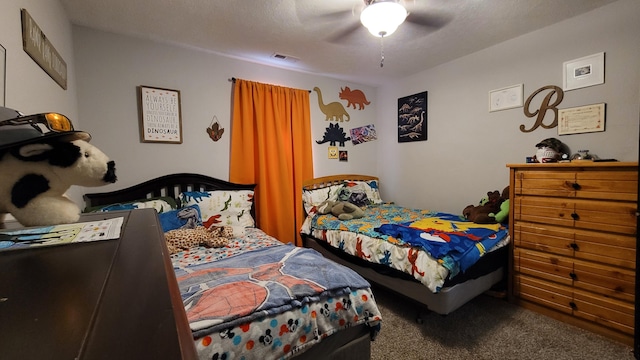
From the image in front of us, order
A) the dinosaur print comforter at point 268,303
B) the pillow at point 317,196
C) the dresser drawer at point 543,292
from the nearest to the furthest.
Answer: the dinosaur print comforter at point 268,303
the dresser drawer at point 543,292
the pillow at point 317,196

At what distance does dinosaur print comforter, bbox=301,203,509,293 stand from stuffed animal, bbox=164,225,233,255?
3.58ft

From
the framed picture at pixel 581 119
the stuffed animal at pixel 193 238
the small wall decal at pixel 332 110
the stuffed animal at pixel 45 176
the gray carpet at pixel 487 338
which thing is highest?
the small wall decal at pixel 332 110

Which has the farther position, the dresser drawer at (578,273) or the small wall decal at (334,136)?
the small wall decal at (334,136)

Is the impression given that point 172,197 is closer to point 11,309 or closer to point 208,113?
point 208,113

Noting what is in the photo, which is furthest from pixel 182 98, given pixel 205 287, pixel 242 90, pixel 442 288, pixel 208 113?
pixel 442 288

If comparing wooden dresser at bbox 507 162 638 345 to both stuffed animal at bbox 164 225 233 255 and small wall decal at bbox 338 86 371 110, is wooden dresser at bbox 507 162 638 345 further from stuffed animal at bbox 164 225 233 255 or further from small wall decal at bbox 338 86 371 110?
stuffed animal at bbox 164 225 233 255

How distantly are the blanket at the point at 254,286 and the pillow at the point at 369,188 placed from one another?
2.05 m

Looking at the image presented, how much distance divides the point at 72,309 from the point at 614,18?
11.1 feet

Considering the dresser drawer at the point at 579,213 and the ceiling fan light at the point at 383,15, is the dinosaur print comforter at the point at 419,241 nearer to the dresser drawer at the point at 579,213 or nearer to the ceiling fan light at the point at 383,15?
the dresser drawer at the point at 579,213

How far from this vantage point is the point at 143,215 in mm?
1045

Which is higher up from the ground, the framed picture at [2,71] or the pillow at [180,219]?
the framed picture at [2,71]

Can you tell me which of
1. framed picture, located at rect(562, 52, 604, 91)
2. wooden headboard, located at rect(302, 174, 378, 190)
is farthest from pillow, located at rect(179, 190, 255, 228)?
framed picture, located at rect(562, 52, 604, 91)

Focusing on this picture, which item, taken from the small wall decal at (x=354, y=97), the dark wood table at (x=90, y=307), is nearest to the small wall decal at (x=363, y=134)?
the small wall decal at (x=354, y=97)

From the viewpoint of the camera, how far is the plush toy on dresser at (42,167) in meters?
0.71
